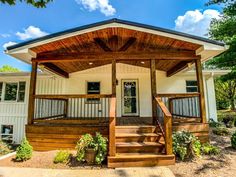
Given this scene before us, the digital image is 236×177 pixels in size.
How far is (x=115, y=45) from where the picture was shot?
24.3ft

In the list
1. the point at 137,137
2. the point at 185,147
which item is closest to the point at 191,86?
the point at 185,147

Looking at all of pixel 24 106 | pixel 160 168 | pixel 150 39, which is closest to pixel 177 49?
pixel 150 39

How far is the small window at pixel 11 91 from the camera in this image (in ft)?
35.1

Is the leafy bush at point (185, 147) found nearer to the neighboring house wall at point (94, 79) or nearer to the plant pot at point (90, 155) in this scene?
the plant pot at point (90, 155)

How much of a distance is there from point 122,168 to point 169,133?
1.55m

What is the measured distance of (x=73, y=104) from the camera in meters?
10.1

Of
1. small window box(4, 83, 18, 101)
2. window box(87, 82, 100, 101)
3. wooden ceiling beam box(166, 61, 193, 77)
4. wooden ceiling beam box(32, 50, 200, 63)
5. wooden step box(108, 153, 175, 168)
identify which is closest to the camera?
wooden step box(108, 153, 175, 168)

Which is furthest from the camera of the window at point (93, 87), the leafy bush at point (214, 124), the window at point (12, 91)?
the window at point (12, 91)

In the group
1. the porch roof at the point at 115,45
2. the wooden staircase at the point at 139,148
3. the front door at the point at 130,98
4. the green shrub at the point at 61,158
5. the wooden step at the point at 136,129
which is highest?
the porch roof at the point at 115,45

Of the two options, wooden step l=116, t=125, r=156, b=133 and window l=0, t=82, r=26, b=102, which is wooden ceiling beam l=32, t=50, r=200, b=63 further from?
window l=0, t=82, r=26, b=102

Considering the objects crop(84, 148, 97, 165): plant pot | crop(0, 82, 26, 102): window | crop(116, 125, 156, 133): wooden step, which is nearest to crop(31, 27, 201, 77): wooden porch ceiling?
crop(116, 125, 156, 133): wooden step

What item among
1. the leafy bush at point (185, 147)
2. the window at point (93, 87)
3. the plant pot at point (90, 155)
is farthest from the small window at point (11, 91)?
the leafy bush at point (185, 147)

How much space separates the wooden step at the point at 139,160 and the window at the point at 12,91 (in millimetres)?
7951

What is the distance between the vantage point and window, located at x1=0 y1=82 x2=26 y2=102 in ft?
34.7
